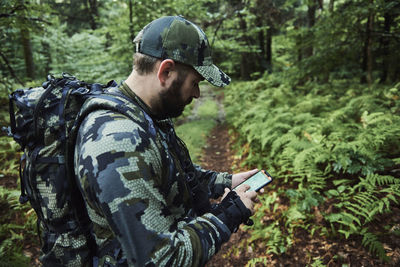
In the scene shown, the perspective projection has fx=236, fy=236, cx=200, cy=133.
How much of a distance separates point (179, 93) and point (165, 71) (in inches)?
7.4

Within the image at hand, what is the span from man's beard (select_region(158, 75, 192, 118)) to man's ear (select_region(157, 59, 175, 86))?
5 cm

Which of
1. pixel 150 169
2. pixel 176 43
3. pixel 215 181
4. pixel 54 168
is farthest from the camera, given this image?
pixel 215 181

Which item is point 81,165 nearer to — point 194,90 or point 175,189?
point 175,189

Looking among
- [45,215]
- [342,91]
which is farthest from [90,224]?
[342,91]

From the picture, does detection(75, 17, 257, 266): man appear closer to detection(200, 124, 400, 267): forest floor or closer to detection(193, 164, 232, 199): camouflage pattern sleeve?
detection(193, 164, 232, 199): camouflage pattern sleeve

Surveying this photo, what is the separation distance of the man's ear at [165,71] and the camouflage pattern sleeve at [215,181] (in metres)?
1.13

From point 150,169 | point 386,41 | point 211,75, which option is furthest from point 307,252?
point 386,41

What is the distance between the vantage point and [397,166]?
397 centimetres

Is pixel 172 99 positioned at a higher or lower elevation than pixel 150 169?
higher

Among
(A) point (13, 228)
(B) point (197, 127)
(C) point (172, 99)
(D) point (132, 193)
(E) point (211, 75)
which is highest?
(E) point (211, 75)

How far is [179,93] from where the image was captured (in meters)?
1.73

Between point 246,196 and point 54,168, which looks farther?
point 246,196

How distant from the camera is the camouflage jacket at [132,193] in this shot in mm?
1168

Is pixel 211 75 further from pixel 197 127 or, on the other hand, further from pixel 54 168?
pixel 197 127
